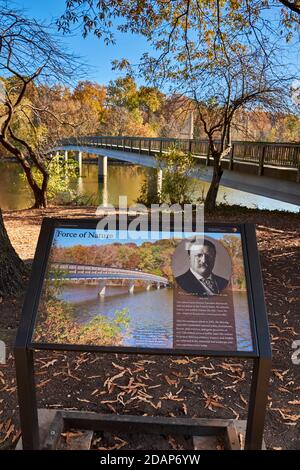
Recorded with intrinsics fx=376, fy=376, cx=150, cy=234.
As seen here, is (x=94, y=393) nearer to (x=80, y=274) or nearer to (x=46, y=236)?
(x=80, y=274)

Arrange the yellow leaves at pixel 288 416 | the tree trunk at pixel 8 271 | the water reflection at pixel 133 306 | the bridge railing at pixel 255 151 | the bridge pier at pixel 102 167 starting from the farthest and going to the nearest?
the bridge pier at pixel 102 167 < the bridge railing at pixel 255 151 < the tree trunk at pixel 8 271 < the yellow leaves at pixel 288 416 < the water reflection at pixel 133 306

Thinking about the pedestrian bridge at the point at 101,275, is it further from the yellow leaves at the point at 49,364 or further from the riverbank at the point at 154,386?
the yellow leaves at the point at 49,364

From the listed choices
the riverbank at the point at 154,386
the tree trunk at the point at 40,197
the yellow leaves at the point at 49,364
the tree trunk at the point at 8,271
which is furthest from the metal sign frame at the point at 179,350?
the tree trunk at the point at 40,197

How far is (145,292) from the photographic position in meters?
2.12

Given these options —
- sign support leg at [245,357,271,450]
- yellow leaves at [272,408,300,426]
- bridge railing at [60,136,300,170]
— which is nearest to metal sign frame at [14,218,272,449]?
sign support leg at [245,357,271,450]


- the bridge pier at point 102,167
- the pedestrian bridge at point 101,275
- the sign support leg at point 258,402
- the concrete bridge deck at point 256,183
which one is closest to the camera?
the sign support leg at point 258,402

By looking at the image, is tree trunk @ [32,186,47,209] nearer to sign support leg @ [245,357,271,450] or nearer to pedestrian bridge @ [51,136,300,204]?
pedestrian bridge @ [51,136,300,204]

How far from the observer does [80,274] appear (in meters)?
2.17

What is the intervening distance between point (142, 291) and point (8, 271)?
7.98ft

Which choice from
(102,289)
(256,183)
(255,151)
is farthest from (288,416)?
(255,151)

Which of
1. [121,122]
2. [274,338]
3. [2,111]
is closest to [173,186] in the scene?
[2,111]

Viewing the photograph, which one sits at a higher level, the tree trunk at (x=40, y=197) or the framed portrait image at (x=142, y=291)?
the framed portrait image at (x=142, y=291)

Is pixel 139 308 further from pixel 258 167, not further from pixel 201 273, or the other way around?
pixel 258 167

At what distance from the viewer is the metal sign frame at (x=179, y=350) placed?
1.90 m
